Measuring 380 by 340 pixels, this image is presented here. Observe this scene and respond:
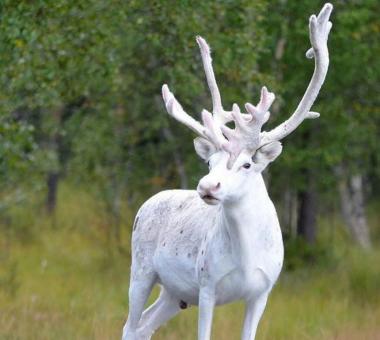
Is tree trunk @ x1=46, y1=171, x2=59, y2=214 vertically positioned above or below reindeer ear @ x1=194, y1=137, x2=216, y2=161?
below

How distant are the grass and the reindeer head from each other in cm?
309

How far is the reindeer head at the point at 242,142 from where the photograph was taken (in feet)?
23.6

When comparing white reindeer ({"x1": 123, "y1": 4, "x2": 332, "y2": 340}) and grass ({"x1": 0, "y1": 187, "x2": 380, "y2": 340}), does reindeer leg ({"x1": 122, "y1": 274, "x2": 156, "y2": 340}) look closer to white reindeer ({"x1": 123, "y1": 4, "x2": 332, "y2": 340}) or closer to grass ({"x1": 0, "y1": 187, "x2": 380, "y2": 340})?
Result: white reindeer ({"x1": 123, "y1": 4, "x2": 332, "y2": 340})

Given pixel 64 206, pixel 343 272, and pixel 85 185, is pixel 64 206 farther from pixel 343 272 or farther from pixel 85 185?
pixel 343 272

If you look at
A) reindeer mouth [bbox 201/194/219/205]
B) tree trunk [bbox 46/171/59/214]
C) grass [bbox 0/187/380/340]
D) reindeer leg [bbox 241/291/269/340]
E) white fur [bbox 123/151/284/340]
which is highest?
reindeer mouth [bbox 201/194/219/205]

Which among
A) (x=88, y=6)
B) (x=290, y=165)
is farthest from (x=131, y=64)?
(x=88, y=6)

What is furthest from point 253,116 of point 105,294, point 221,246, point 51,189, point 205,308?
point 51,189

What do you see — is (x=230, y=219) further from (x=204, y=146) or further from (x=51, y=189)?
(x=51, y=189)

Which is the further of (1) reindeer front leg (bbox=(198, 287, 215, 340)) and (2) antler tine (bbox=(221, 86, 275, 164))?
(1) reindeer front leg (bbox=(198, 287, 215, 340))

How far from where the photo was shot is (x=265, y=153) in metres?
7.52

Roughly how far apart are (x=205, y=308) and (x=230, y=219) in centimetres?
58

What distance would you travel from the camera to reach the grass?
35.6 ft

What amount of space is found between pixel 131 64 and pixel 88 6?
4902 mm

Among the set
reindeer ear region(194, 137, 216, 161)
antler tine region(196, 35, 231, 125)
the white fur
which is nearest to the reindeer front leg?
the white fur
